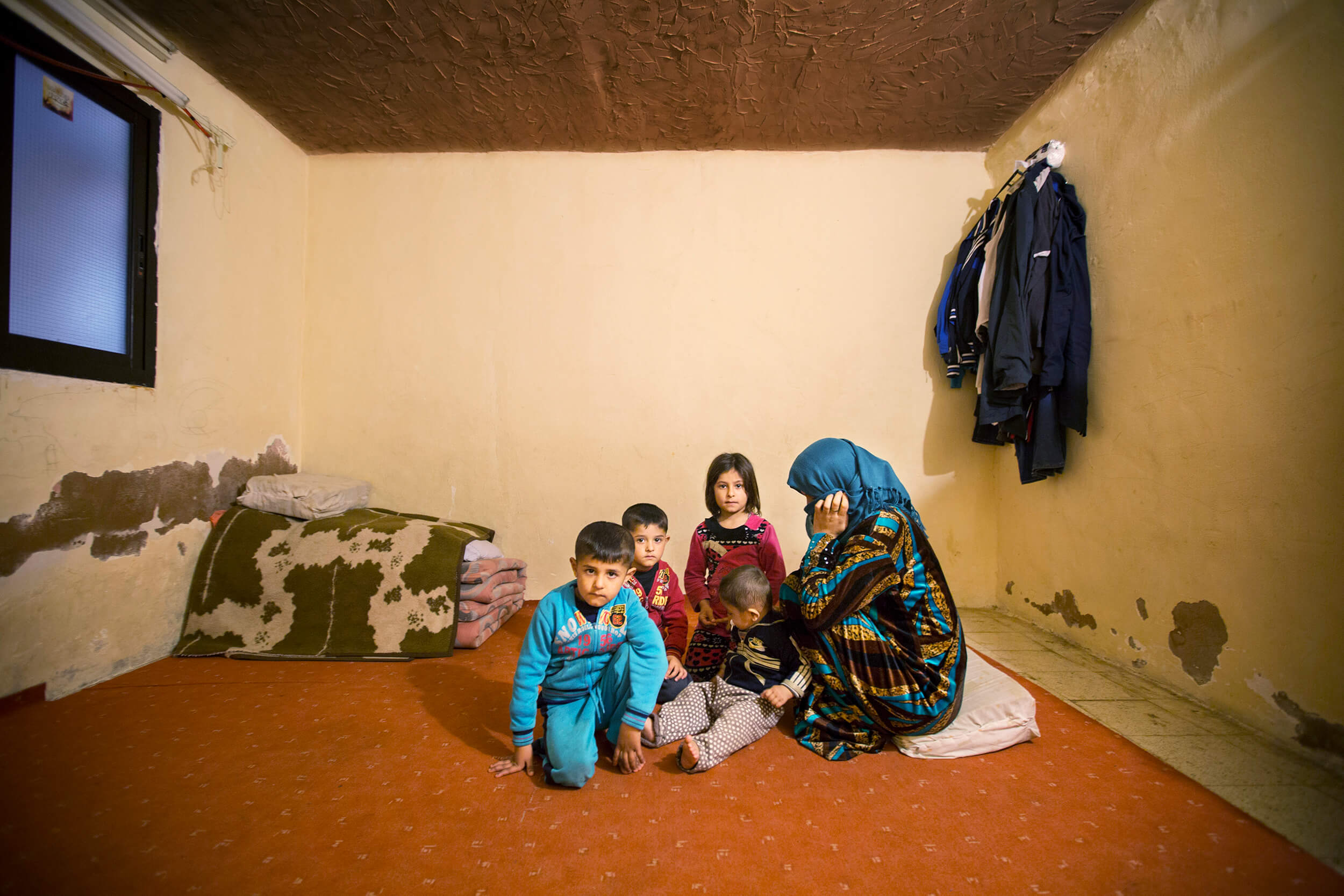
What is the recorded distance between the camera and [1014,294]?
2.69 metres

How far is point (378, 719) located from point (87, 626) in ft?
3.98

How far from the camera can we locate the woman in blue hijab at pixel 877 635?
1.72m

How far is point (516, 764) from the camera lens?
1621 mm

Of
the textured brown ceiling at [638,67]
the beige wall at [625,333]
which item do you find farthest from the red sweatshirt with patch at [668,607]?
the textured brown ceiling at [638,67]

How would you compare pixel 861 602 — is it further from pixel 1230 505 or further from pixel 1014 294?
pixel 1014 294

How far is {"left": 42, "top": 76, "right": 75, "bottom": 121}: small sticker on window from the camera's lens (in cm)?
209

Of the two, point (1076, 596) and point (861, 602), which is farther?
point (1076, 596)

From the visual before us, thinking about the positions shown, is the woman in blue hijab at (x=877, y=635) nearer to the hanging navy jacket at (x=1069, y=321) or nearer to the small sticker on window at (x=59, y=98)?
the hanging navy jacket at (x=1069, y=321)

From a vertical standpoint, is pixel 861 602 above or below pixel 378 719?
above

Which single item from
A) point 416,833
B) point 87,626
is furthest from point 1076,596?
point 87,626

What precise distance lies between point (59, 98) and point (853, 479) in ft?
10.2

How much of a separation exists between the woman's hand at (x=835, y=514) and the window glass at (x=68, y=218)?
2.75 metres

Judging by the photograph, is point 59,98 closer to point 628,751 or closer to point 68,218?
point 68,218

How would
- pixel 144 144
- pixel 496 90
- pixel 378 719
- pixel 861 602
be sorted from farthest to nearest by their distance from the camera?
pixel 496 90 < pixel 144 144 < pixel 378 719 < pixel 861 602
